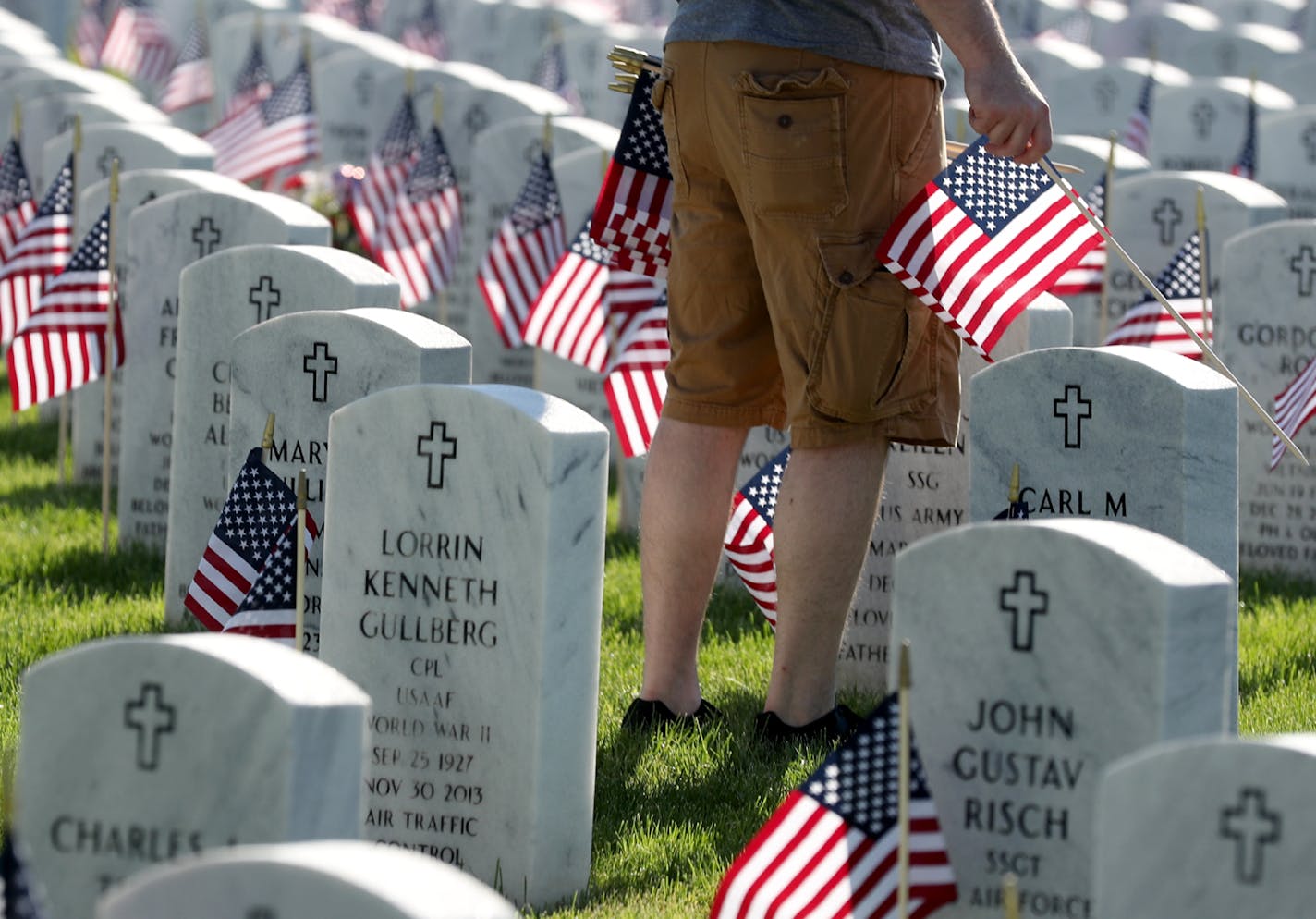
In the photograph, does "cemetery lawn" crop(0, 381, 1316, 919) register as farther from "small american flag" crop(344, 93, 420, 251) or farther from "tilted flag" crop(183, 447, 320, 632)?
"small american flag" crop(344, 93, 420, 251)

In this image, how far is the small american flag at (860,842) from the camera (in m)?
3.70

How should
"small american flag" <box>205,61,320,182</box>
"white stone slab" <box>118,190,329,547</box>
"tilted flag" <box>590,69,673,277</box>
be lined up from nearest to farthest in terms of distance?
1. "tilted flag" <box>590,69,673,277</box>
2. "white stone slab" <box>118,190,329,547</box>
3. "small american flag" <box>205,61,320,182</box>

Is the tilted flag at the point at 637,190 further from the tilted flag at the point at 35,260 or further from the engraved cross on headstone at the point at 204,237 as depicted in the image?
the tilted flag at the point at 35,260

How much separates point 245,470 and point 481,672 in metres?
1.00

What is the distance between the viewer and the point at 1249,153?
1034 cm

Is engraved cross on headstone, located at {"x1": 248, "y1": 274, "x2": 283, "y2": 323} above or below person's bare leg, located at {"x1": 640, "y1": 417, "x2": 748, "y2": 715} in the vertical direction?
above

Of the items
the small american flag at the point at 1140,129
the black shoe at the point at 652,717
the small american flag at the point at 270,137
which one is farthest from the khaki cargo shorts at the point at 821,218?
the small american flag at the point at 1140,129

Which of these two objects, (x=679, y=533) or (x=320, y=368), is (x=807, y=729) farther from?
(x=320, y=368)

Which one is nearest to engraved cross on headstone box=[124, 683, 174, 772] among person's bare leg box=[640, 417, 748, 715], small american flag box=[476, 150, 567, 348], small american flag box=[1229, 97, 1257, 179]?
person's bare leg box=[640, 417, 748, 715]

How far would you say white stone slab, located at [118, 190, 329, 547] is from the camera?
691cm

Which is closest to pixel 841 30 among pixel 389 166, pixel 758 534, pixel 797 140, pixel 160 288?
pixel 797 140

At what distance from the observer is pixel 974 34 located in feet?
15.4

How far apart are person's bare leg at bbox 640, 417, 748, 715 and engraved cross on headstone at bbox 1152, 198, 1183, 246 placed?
341cm

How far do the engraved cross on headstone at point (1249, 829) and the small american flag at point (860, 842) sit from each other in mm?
631
